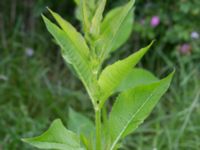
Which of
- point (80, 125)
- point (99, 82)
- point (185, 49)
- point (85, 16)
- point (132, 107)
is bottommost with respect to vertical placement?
point (185, 49)

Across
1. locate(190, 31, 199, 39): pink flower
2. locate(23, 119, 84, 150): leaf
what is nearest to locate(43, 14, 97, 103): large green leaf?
locate(23, 119, 84, 150): leaf

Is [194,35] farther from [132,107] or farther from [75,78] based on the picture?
[132,107]

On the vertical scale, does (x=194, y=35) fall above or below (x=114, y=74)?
below

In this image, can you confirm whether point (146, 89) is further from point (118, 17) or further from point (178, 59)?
point (178, 59)

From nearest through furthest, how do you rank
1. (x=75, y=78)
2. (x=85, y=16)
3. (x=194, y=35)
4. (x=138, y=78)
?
1. (x=85, y=16)
2. (x=138, y=78)
3. (x=194, y=35)
4. (x=75, y=78)

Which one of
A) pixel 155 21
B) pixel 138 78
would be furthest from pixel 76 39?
pixel 155 21

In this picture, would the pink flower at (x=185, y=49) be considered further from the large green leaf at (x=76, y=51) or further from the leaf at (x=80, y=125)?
the large green leaf at (x=76, y=51)

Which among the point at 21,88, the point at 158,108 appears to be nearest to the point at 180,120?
the point at 158,108
